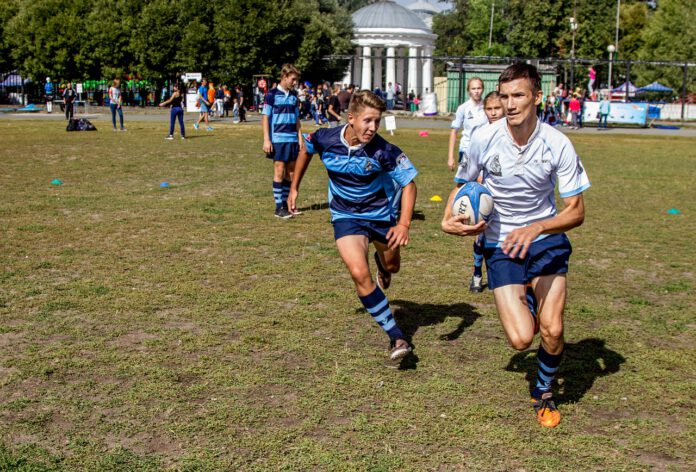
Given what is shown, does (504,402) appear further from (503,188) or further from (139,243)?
(139,243)

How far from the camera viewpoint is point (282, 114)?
13.6 m

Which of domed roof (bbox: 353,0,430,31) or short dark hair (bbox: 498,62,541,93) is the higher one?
domed roof (bbox: 353,0,430,31)

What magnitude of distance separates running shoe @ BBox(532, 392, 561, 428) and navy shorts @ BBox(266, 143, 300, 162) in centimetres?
871

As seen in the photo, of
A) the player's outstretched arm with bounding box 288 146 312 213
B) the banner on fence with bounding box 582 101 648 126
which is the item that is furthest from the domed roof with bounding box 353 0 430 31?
the player's outstretched arm with bounding box 288 146 312 213

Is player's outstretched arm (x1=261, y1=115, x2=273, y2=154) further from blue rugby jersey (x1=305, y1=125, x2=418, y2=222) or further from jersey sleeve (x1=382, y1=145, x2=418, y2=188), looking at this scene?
jersey sleeve (x1=382, y1=145, x2=418, y2=188)

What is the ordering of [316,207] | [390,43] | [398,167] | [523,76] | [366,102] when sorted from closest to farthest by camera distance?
[523,76], [366,102], [398,167], [316,207], [390,43]

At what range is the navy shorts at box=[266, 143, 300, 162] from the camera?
13.6 metres

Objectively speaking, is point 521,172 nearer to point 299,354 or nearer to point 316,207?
point 299,354

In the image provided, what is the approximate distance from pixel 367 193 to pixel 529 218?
5.44 ft

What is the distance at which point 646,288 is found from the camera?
926 cm

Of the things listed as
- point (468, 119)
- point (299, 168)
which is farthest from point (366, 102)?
point (468, 119)

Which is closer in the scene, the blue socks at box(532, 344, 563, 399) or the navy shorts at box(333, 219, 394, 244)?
the blue socks at box(532, 344, 563, 399)

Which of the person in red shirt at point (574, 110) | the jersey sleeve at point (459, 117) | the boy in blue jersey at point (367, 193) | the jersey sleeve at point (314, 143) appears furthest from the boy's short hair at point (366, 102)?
the person in red shirt at point (574, 110)

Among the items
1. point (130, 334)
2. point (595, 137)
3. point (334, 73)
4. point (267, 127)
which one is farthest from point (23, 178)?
point (334, 73)
